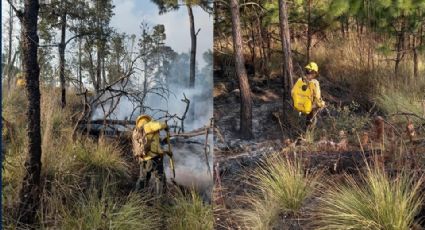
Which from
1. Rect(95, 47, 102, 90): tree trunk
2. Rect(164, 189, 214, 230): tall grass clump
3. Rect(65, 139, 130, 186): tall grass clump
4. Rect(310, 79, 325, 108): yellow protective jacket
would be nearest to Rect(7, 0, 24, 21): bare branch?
Rect(95, 47, 102, 90): tree trunk

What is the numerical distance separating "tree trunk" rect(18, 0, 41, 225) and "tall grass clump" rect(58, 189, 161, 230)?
114mm

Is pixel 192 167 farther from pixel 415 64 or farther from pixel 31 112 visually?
pixel 415 64

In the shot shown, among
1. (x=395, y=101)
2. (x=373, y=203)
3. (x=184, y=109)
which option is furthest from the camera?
(x=395, y=101)

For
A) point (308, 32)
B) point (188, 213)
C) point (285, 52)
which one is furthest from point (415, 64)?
point (188, 213)

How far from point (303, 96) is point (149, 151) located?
0.79 meters

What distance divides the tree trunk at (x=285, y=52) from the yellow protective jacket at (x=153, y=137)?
0.66m

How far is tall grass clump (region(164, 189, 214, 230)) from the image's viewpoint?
1862 millimetres

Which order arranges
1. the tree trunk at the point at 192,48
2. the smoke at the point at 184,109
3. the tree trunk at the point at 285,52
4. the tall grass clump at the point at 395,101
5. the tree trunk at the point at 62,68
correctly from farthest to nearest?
the tall grass clump at the point at 395,101, the tree trunk at the point at 285,52, the tree trunk at the point at 192,48, the smoke at the point at 184,109, the tree trunk at the point at 62,68

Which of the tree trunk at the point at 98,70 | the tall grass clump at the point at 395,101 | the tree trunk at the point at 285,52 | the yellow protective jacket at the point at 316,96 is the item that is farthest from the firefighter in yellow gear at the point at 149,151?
the tall grass clump at the point at 395,101

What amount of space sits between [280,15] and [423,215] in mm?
1008

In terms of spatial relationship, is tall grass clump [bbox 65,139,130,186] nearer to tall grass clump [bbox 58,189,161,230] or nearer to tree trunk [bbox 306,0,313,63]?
tall grass clump [bbox 58,189,161,230]

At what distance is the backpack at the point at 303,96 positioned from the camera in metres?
2.31

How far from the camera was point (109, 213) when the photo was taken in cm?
→ 176

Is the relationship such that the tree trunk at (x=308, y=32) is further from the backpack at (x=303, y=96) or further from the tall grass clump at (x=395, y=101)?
the tall grass clump at (x=395, y=101)
